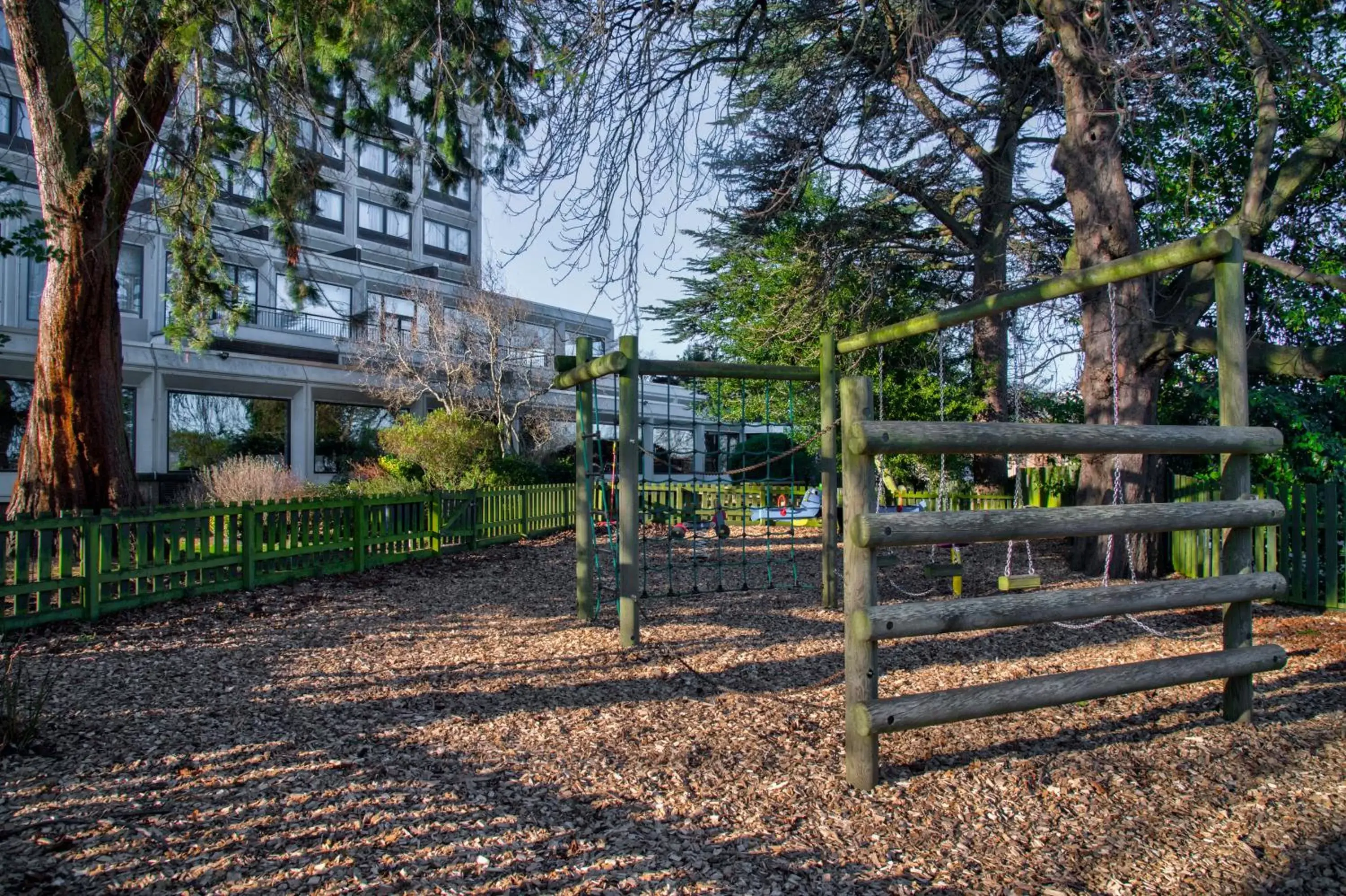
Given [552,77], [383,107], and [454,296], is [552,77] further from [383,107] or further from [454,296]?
[454,296]

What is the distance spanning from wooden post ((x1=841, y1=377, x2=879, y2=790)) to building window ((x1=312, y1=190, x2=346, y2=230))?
91.7 ft

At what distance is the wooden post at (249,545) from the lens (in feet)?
28.7

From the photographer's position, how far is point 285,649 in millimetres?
6070

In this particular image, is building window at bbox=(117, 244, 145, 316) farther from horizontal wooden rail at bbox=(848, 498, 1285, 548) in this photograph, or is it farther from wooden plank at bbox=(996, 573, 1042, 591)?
horizontal wooden rail at bbox=(848, 498, 1285, 548)

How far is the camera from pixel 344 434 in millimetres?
26031

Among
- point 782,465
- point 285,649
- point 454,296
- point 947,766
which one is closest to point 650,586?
point 285,649

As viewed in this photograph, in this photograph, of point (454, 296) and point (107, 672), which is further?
point (454, 296)

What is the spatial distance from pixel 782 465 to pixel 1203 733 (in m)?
18.9


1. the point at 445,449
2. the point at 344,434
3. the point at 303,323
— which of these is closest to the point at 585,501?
the point at 445,449

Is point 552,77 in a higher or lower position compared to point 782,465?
higher

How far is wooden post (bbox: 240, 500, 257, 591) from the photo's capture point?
344 inches

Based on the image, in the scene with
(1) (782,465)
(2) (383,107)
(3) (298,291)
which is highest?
(2) (383,107)

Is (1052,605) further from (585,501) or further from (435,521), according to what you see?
(435,521)

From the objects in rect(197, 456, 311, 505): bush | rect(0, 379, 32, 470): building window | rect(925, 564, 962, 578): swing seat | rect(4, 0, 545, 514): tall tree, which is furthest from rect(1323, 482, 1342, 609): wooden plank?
rect(0, 379, 32, 470): building window
